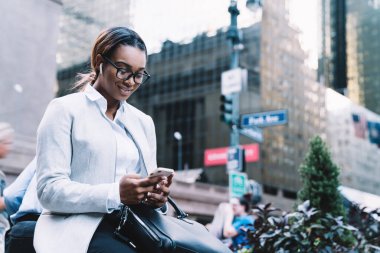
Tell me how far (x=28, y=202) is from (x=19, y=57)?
7452 mm

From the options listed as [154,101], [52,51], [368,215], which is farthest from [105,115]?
[154,101]

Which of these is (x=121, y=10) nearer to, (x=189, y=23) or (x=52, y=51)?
(x=52, y=51)

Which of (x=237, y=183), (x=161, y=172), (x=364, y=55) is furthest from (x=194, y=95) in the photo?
(x=161, y=172)

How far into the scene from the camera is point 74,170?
204cm

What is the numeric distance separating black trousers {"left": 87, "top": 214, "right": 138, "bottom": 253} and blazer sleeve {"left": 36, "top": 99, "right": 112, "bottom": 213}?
0.08 m

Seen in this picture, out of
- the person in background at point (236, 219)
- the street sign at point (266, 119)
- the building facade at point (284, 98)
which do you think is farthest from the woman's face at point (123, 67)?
the building facade at point (284, 98)

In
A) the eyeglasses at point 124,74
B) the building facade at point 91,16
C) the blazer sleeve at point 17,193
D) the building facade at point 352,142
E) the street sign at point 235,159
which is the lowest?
the blazer sleeve at point 17,193

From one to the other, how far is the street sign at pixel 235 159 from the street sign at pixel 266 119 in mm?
798

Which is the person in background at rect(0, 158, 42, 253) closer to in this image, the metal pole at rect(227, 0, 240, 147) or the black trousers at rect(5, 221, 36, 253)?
the black trousers at rect(5, 221, 36, 253)

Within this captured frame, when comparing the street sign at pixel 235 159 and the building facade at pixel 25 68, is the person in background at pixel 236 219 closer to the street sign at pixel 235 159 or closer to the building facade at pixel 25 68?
the building facade at pixel 25 68

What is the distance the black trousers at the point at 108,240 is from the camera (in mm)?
1878

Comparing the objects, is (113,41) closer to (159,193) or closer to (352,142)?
(159,193)

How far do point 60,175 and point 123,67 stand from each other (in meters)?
0.49

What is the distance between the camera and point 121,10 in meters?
17.3
